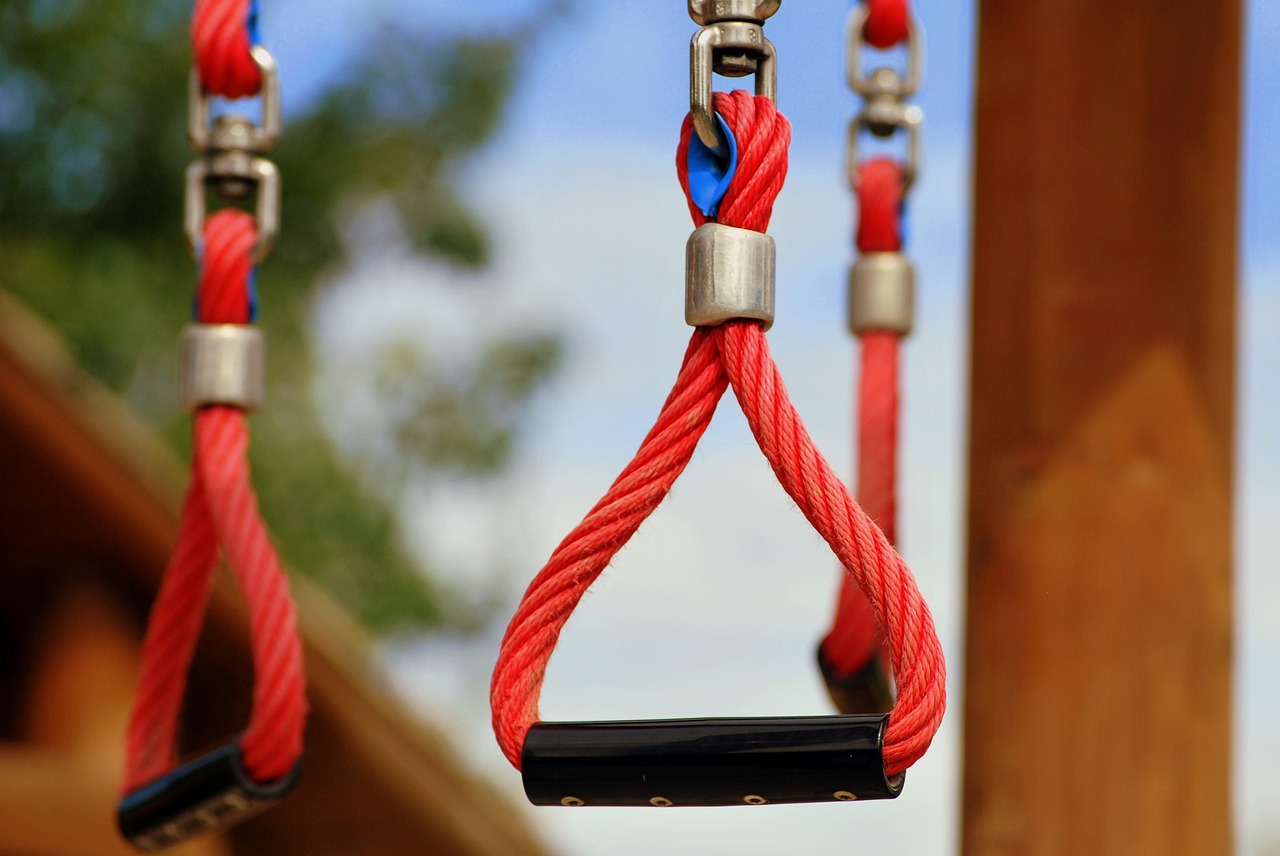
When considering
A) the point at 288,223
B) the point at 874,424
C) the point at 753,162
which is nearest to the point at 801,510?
the point at 753,162

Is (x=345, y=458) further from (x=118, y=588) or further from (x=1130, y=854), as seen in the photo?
(x=1130, y=854)

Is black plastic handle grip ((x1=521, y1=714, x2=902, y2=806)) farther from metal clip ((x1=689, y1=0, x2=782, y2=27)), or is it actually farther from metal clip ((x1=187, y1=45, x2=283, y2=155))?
metal clip ((x1=187, y1=45, x2=283, y2=155))

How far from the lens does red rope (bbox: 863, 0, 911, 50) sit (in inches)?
35.4

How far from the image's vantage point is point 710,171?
2.12 feet

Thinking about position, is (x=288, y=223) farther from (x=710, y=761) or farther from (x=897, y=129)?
(x=710, y=761)

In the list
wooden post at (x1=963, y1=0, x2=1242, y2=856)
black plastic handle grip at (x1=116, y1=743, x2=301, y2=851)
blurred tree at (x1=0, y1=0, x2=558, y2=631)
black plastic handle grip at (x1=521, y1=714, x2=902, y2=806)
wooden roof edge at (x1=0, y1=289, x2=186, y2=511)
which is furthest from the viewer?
blurred tree at (x1=0, y1=0, x2=558, y2=631)

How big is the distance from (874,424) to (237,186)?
389 mm

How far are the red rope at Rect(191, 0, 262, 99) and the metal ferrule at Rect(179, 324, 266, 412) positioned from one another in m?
0.14

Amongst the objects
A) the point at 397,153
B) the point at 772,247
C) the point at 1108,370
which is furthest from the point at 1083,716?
the point at 397,153

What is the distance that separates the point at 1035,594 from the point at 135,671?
4.69 ft

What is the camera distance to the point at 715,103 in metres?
0.65

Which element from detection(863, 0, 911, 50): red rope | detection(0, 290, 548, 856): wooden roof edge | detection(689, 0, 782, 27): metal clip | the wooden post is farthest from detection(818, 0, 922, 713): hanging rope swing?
detection(0, 290, 548, 856): wooden roof edge

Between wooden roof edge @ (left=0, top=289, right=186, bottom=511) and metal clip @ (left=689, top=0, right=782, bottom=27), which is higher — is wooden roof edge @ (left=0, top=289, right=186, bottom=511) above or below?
below

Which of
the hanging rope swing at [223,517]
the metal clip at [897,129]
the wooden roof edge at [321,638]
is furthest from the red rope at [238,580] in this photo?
the wooden roof edge at [321,638]
